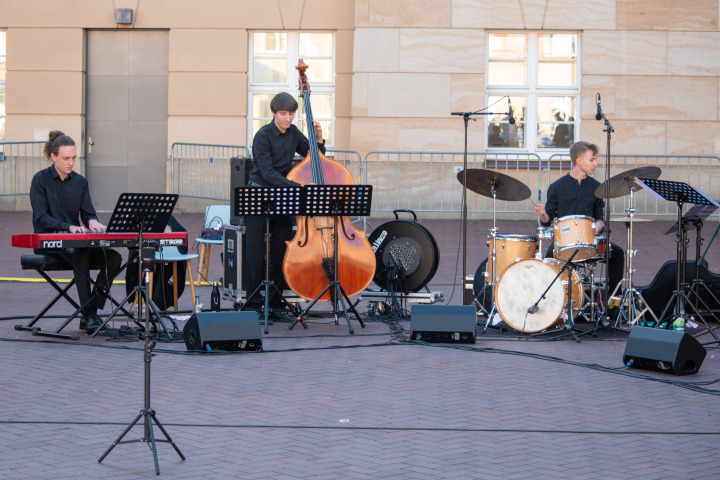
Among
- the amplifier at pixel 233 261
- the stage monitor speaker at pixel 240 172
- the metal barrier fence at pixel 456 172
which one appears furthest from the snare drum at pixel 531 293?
the metal barrier fence at pixel 456 172

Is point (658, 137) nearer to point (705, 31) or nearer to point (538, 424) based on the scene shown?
point (705, 31)

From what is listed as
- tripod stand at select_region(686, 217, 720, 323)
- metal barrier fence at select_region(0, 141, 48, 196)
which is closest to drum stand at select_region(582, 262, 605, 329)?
tripod stand at select_region(686, 217, 720, 323)

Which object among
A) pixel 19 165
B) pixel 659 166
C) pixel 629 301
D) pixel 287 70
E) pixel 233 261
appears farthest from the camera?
pixel 287 70

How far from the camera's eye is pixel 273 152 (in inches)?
374

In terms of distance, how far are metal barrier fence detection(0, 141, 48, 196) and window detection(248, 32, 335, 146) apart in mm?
3723

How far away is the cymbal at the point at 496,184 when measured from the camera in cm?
887

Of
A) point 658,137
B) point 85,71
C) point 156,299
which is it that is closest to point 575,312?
point 156,299

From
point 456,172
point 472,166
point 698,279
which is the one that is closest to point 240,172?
point 698,279

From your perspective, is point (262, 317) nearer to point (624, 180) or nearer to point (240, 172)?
point (240, 172)

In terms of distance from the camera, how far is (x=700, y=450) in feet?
17.8

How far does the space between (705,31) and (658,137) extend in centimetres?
194

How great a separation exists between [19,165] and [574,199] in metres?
11.6

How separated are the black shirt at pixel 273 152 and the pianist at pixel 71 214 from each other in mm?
1537

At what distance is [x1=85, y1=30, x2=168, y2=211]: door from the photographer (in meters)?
18.3
